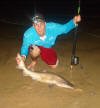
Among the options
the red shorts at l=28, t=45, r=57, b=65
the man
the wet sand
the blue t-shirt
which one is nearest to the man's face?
the man

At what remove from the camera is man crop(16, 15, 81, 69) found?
13.8 feet

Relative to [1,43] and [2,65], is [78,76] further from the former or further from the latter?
[1,43]

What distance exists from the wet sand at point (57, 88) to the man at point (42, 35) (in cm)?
64

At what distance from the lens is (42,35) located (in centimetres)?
442

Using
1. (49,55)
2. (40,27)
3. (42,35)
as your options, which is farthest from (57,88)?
(40,27)

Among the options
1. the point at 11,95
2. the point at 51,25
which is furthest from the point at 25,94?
the point at 51,25

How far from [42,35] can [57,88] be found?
1377 mm

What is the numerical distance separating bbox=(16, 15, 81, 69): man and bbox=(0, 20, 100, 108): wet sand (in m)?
0.64

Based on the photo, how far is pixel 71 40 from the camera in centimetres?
786

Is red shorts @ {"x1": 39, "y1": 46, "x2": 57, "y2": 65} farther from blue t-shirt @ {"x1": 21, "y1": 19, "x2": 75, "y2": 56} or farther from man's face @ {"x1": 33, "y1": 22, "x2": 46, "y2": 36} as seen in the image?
man's face @ {"x1": 33, "y1": 22, "x2": 46, "y2": 36}

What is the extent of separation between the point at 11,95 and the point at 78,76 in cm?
180

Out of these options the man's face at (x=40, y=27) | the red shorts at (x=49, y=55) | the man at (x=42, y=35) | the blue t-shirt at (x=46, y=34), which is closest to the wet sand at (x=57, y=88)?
the red shorts at (x=49, y=55)

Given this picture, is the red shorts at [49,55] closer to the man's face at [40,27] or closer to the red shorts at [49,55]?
the red shorts at [49,55]

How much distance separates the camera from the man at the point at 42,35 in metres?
4.21
